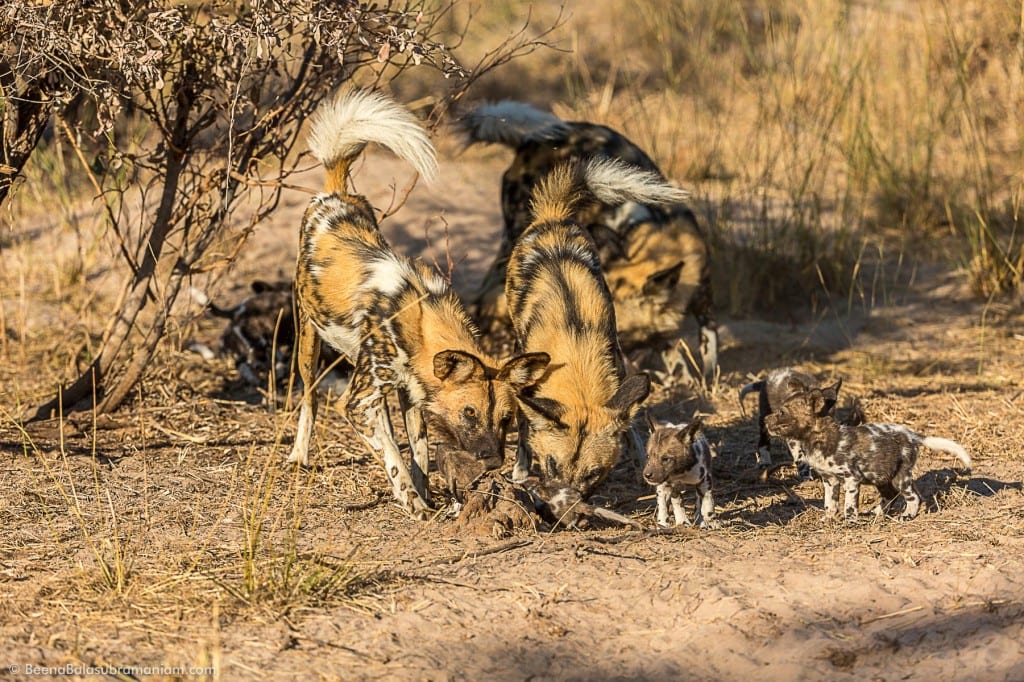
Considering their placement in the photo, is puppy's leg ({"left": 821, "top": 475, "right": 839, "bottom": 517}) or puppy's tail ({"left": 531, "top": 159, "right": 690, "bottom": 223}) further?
puppy's tail ({"left": 531, "top": 159, "right": 690, "bottom": 223})

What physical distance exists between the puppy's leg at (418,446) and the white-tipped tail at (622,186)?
1442 millimetres

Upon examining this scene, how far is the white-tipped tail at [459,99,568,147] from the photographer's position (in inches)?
299

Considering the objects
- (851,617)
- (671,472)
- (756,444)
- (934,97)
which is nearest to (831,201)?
(934,97)

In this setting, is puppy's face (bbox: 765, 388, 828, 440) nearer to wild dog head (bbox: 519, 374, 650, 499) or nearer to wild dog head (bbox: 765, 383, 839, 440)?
wild dog head (bbox: 765, 383, 839, 440)

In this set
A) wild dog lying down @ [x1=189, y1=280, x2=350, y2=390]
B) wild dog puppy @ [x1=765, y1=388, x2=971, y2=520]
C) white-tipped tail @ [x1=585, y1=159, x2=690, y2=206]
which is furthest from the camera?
wild dog lying down @ [x1=189, y1=280, x2=350, y2=390]

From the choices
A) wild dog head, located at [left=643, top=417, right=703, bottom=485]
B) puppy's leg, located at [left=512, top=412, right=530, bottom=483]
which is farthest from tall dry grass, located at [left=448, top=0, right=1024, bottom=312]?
wild dog head, located at [left=643, top=417, right=703, bottom=485]

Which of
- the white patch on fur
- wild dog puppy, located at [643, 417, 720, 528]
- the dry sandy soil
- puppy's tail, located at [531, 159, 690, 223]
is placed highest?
puppy's tail, located at [531, 159, 690, 223]

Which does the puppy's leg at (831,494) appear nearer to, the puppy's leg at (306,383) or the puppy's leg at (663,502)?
the puppy's leg at (663,502)

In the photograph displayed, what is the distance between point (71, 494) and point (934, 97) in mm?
6968

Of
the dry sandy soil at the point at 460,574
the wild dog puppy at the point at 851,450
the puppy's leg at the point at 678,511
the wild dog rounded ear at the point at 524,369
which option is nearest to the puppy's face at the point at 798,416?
the wild dog puppy at the point at 851,450

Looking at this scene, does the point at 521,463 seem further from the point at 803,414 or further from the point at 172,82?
the point at 172,82

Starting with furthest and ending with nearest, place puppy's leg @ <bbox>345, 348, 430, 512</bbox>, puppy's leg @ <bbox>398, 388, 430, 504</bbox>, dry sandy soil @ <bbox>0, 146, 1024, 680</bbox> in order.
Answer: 1. puppy's leg @ <bbox>398, 388, 430, 504</bbox>
2. puppy's leg @ <bbox>345, 348, 430, 512</bbox>
3. dry sandy soil @ <bbox>0, 146, 1024, 680</bbox>

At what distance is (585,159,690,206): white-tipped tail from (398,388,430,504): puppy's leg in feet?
4.73

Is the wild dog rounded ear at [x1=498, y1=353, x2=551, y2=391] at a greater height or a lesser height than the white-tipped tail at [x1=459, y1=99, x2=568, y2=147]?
lesser
